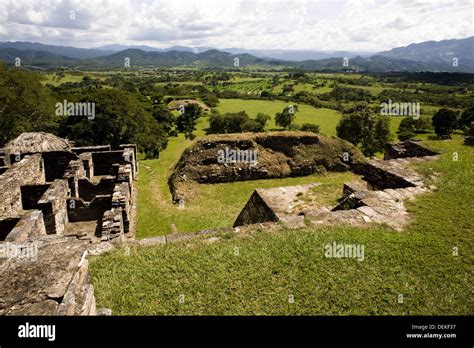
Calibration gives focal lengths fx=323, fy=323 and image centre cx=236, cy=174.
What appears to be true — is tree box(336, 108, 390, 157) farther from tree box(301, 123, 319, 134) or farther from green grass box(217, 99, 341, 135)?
green grass box(217, 99, 341, 135)

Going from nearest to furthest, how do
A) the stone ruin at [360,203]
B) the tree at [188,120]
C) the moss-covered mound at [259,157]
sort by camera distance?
the stone ruin at [360,203] < the moss-covered mound at [259,157] < the tree at [188,120]

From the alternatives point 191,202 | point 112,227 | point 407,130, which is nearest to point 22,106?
point 191,202

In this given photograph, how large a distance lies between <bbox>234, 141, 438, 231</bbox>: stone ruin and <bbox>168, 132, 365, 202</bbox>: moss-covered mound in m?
7.19

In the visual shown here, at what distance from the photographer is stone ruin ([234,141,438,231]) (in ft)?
31.2

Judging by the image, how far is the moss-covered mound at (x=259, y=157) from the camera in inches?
812

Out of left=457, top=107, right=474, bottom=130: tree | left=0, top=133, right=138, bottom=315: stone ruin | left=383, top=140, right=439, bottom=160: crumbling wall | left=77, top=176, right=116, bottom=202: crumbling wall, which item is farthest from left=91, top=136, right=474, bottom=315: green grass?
left=457, top=107, right=474, bottom=130: tree

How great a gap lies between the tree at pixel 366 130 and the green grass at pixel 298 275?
43047mm

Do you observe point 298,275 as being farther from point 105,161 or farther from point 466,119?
point 466,119

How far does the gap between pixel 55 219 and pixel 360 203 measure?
1086 cm

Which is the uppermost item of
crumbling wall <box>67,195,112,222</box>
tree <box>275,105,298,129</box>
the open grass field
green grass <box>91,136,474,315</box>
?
tree <box>275,105,298,129</box>

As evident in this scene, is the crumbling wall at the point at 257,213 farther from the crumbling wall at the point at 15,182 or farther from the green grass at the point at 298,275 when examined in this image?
the crumbling wall at the point at 15,182
